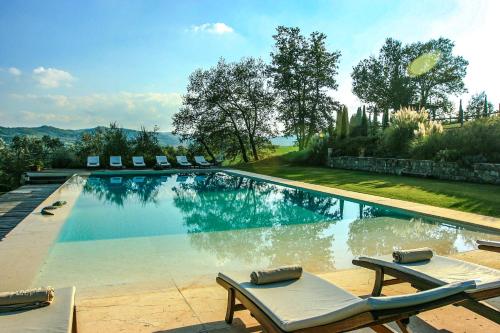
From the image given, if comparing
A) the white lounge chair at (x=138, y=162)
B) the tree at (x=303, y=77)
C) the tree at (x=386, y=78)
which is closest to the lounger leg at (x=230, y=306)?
the white lounge chair at (x=138, y=162)

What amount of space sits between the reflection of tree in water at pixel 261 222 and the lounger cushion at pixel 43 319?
3.26 metres

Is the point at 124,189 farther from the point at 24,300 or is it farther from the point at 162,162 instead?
the point at 24,300

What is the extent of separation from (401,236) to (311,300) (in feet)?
15.2

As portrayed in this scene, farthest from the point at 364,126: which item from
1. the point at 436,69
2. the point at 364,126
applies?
the point at 436,69

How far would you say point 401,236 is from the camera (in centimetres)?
666

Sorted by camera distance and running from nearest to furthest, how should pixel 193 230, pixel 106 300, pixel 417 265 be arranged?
pixel 417 265
pixel 106 300
pixel 193 230

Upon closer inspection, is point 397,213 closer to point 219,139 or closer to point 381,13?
point 381,13

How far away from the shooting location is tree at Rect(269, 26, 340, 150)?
22.1 metres

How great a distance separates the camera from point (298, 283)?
9.43 ft

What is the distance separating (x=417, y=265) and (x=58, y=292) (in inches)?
106

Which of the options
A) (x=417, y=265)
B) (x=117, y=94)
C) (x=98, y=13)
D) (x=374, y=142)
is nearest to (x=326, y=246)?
(x=417, y=265)

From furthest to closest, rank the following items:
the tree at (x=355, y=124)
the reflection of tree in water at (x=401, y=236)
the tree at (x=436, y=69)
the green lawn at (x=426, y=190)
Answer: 1. the tree at (x=436, y=69)
2. the tree at (x=355, y=124)
3. the green lawn at (x=426, y=190)
4. the reflection of tree in water at (x=401, y=236)

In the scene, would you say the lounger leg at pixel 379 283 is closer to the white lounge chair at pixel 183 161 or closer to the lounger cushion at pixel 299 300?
the lounger cushion at pixel 299 300

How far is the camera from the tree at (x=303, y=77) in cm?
2214
